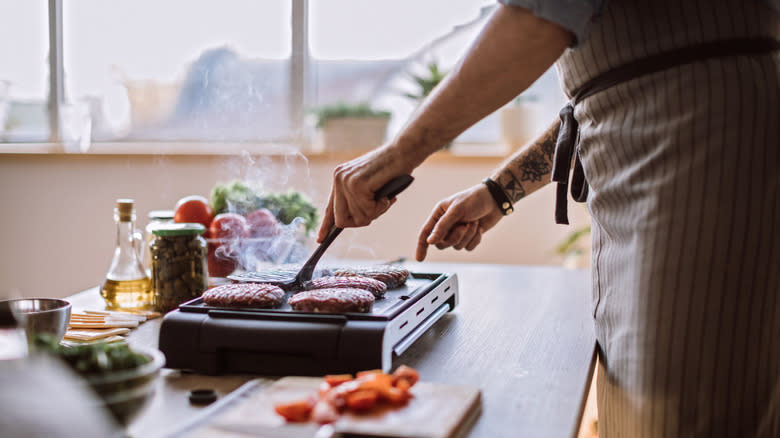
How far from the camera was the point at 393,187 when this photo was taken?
3.20 ft

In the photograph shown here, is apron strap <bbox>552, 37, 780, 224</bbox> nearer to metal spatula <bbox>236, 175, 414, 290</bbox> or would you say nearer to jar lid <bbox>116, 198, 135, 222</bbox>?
metal spatula <bbox>236, 175, 414, 290</bbox>

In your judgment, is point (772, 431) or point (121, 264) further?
point (121, 264)

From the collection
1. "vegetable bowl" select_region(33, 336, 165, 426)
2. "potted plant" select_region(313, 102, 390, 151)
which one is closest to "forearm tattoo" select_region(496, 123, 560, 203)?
"vegetable bowl" select_region(33, 336, 165, 426)

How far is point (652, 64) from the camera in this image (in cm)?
89

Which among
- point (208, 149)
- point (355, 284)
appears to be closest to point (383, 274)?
point (355, 284)

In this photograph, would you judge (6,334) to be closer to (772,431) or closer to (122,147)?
Result: (772,431)

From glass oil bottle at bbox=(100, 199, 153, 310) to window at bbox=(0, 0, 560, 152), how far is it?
2.18 metres

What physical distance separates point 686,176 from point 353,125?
246cm

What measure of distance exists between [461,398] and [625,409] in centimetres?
33

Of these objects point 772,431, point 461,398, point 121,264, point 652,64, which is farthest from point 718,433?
point 121,264

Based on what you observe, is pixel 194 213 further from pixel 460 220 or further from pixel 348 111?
pixel 348 111

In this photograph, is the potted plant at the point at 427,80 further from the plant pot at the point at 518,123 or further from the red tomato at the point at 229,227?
the red tomato at the point at 229,227

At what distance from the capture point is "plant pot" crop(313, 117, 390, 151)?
3.23 metres

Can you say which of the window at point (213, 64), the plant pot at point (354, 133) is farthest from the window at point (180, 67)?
the plant pot at point (354, 133)
